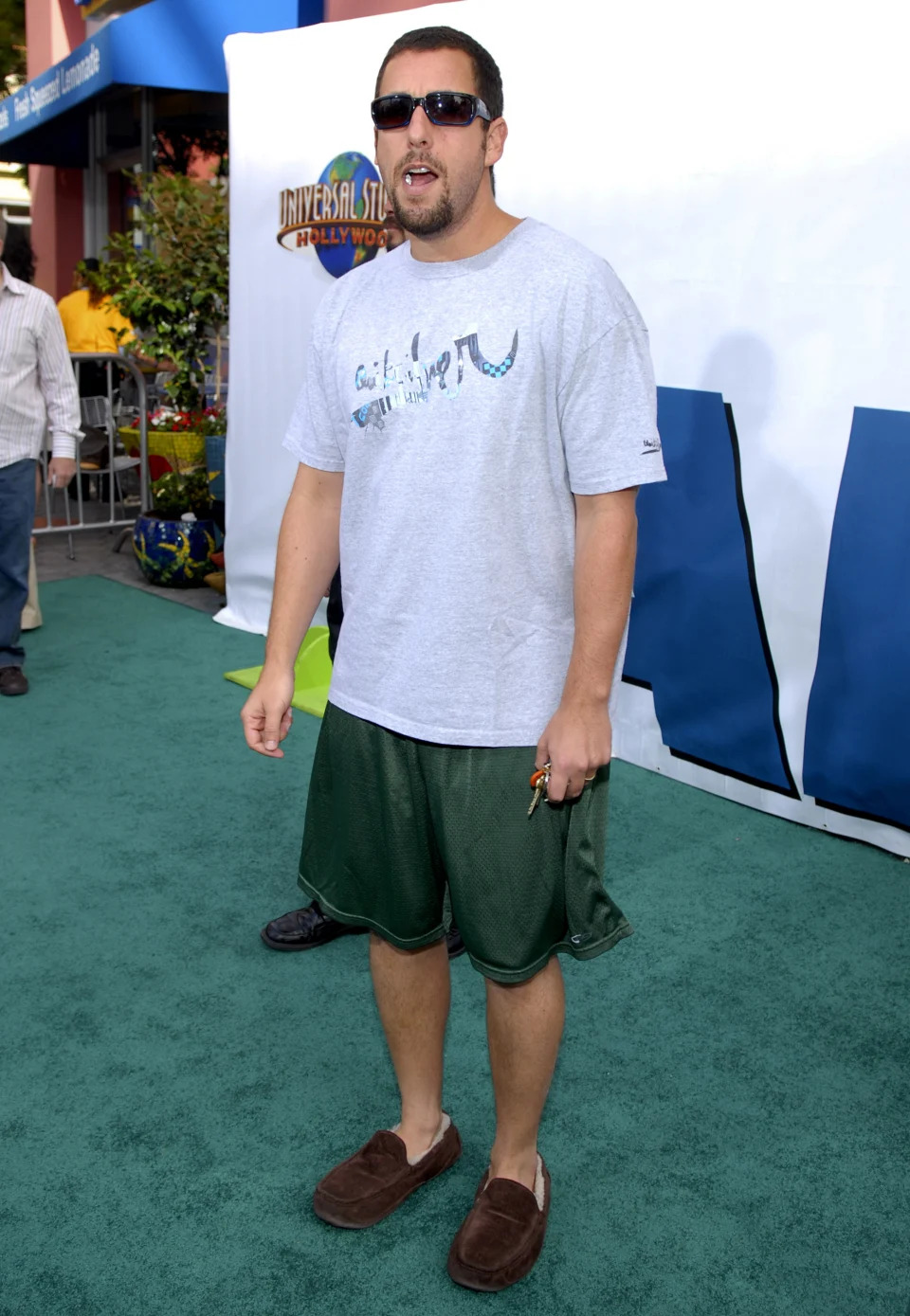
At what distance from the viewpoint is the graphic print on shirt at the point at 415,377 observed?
1.77 m

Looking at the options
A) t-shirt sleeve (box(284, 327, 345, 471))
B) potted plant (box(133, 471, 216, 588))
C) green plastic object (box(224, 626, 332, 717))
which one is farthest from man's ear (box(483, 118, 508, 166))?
potted plant (box(133, 471, 216, 588))

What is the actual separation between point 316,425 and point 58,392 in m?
3.39

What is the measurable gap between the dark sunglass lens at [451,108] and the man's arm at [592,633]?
0.58 m

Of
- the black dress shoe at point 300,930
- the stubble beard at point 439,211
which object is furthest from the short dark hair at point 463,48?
the black dress shoe at point 300,930

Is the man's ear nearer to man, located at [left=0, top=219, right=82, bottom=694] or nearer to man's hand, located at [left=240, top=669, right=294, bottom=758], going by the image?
man's hand, located at [left=240, top=669, right=294, bottom=758]

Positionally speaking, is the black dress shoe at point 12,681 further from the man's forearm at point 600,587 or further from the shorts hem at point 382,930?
the man's forearm at point 600,587

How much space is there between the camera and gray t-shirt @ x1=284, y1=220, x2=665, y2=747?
1.77m

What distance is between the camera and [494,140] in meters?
1.87

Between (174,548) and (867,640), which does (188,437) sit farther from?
(867,640)

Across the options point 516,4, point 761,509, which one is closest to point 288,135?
point 516,4

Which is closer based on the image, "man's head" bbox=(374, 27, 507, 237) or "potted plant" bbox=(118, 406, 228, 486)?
"man's head" bbox=(374, 27, 507, 237)

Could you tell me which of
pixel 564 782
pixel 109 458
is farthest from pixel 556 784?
pixel 109 458

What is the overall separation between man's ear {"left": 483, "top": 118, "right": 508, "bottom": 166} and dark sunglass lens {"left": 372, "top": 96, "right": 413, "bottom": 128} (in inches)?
5.0

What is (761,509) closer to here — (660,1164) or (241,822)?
(241,822)
